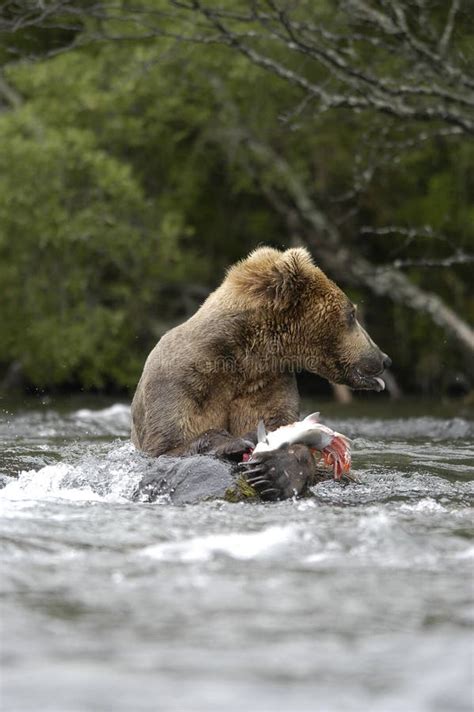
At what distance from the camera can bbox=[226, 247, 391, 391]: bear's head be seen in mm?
7656

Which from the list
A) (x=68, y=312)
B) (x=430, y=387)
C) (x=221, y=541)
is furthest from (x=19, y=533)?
(x=430, y=387)

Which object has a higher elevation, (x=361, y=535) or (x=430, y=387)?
(x=361, y=535)

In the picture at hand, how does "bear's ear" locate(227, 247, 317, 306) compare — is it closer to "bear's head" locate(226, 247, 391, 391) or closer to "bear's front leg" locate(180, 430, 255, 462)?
"bear's head" locate(226, 247, 391, 391)

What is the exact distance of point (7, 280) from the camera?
18.3 meters

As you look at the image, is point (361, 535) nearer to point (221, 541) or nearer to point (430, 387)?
point (221, 541)

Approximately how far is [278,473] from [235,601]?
7.12ft

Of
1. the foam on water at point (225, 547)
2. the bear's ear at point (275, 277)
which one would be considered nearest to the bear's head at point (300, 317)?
the bear's ear at point (275, 277)

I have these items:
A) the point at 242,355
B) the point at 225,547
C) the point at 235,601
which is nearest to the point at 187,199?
the point at 242,355

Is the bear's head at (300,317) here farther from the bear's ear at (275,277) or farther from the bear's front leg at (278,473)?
the bear's front leg at (278,473)

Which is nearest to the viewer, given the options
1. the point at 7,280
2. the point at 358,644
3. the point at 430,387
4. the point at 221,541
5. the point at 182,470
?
the point at 358,644

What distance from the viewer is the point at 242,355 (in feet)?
24.9

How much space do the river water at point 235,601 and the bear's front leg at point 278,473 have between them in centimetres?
13

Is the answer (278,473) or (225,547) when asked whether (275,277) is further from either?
(225,547)

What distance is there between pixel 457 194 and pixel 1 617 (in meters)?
16.2
